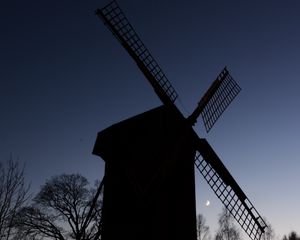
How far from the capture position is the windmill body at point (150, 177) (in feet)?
34.1

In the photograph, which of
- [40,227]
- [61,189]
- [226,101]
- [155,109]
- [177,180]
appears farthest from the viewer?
[61,189]

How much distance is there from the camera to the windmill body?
10.4 m

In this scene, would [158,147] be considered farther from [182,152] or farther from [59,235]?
[59,235]

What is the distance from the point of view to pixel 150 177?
1079 cm

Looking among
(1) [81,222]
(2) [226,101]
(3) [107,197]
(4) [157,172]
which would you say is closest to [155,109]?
(4) [157,172]

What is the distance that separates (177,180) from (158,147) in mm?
1267

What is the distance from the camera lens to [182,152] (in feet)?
37.6

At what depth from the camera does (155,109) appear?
11.9 metres

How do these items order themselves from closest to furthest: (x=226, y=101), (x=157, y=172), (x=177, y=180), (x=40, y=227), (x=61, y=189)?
(x=157, y=172)
(x=177, y=180)
(x=226, y=101)
(x=40, y=227)
(x=61, y=189)

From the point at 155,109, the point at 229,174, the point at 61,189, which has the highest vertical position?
the point at 61,189

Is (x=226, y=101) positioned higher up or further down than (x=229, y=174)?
higher up

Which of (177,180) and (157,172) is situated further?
(177,180)

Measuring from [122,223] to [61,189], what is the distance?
73.2 ft

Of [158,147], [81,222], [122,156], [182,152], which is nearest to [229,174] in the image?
[182,152]
